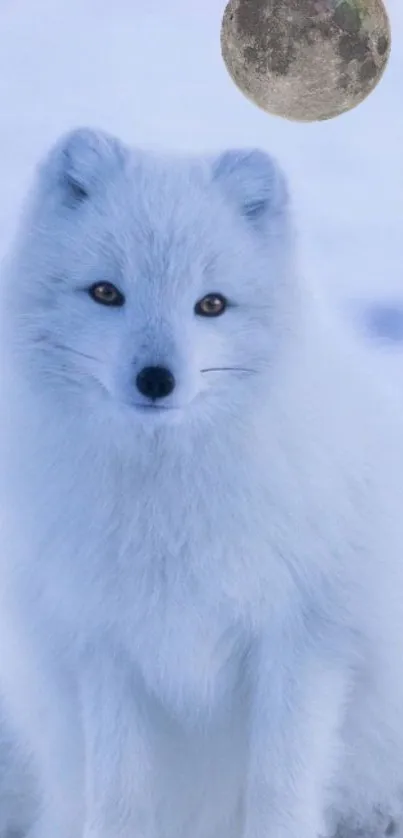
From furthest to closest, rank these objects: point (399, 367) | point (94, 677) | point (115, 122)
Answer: point (115, 122), point (399, 367), point (94, 677)

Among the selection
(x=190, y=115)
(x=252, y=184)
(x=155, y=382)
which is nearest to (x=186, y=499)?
(x=155, y=382)

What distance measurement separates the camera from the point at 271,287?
1764 millimetres

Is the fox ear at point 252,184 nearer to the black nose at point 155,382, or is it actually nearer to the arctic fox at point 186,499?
the arctic fox at point 186,499

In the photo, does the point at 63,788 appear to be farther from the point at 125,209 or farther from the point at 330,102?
the point at 330,102

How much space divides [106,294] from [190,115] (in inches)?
31.3

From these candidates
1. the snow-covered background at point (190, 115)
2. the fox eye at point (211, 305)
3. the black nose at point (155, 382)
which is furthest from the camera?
the snow-covered background at point (190, 115)

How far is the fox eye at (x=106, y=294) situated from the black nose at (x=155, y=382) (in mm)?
143

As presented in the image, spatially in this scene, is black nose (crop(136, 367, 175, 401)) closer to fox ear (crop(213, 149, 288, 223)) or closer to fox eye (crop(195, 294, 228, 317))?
fox eye (crop(195, 294, 228, 317))

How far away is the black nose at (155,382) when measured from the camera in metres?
1.65

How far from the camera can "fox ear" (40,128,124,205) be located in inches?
68.9

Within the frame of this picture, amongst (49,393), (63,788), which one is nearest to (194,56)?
(49,393)

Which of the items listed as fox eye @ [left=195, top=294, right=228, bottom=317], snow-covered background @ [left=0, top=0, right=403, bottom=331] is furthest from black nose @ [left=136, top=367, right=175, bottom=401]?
snow-covered background @ [left=0, top=0, right=403, bottom=331]

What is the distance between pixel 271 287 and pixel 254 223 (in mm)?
112

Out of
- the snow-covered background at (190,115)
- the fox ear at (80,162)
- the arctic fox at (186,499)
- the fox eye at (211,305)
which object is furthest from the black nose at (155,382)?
the snow-covered background at (190,115)
